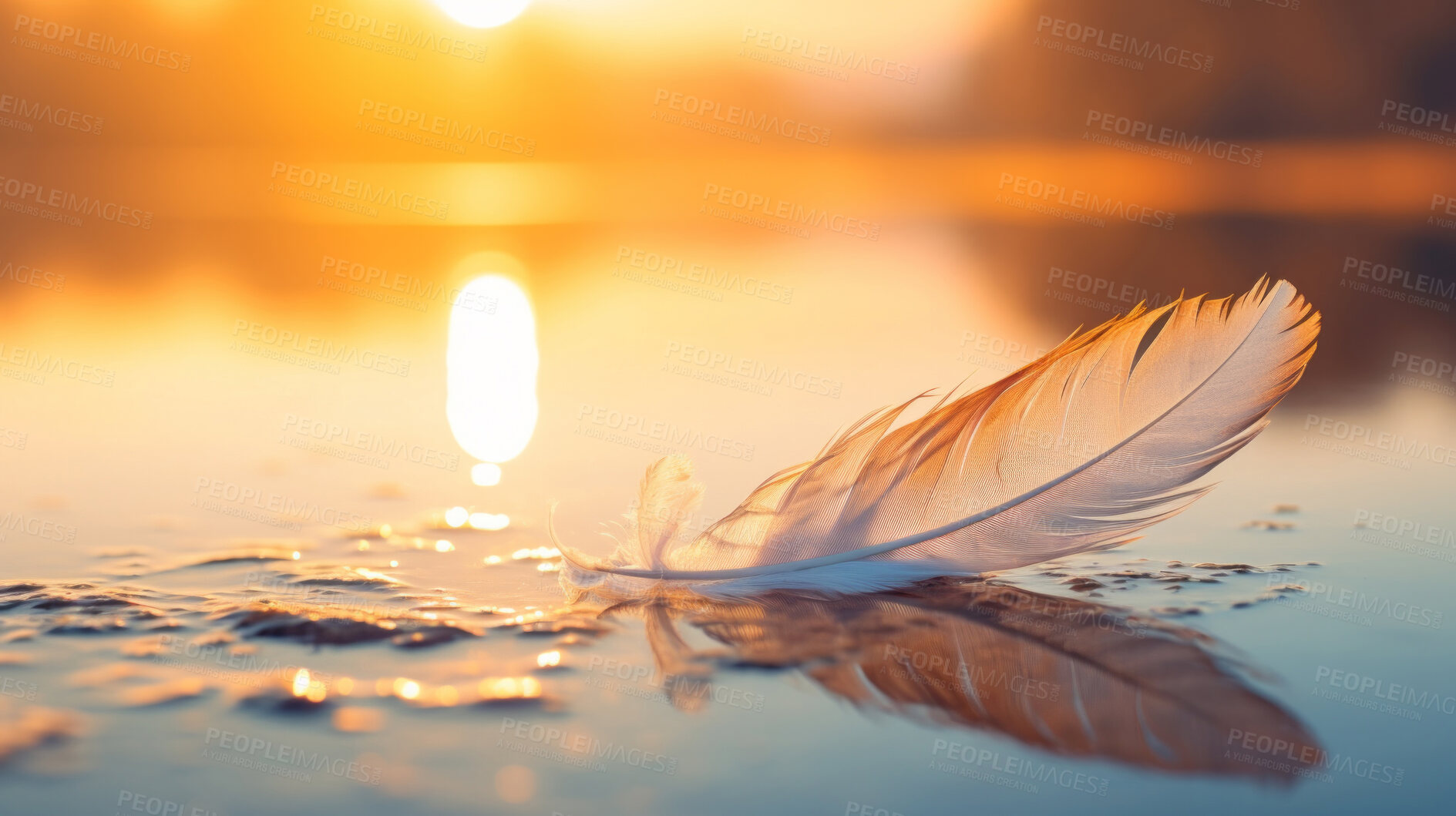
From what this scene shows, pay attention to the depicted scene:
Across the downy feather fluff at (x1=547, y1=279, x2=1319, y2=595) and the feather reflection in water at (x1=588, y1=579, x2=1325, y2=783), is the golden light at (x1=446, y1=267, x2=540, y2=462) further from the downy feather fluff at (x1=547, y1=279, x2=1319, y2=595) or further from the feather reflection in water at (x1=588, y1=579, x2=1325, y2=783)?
the feather reflection in water at (x1=588, y1=579, x2=1325, y2=783)

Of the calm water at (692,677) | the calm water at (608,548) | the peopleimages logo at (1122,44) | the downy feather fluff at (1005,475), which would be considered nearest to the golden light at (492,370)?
the calm water at (608,548)

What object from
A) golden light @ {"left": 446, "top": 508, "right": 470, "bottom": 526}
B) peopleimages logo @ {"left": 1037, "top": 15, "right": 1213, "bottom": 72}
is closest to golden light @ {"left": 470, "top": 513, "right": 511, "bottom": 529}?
golden light @ {"left": 446, "top": 508, "right": 470, "bottom": 526}

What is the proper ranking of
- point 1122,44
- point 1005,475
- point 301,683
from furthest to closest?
point 1122,44 < point 1005,475 < point 301,683

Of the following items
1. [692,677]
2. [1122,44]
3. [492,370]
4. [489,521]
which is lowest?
[692,677]

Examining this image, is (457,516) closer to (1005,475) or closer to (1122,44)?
(1005,475)

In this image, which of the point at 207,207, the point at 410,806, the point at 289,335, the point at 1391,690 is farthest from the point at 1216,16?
the point at 410,806

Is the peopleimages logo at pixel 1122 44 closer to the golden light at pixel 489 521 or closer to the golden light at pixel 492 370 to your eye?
the golden light at pixel 492 370

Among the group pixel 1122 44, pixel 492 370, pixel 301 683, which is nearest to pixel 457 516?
pixel 301 683
